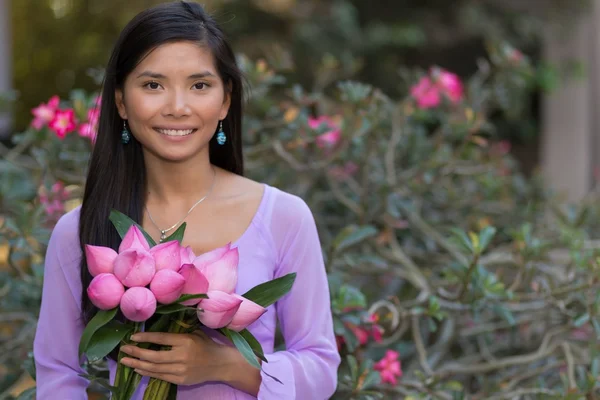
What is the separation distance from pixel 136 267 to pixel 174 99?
13.9 inches

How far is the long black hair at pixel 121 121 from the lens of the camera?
1.50m

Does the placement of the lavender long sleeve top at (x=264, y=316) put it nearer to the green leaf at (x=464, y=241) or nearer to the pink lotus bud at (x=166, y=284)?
the pink lotus bud at (x=166, y=284)

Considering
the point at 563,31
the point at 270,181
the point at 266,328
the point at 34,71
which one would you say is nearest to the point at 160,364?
the point at 266,328

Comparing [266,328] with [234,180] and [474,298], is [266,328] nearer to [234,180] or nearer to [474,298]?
[234,180]

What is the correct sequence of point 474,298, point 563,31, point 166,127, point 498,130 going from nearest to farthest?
point 166,127
point 474,298
point 563,31
point 498,130

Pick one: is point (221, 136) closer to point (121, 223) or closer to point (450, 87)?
point (121, 223)

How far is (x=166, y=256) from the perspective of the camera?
4.12 feet

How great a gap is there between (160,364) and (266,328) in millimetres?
275

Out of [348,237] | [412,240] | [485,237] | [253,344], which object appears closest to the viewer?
[253,344]

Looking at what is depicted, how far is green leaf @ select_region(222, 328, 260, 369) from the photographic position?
1.28 m

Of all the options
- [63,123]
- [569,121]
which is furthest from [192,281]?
[569,121]

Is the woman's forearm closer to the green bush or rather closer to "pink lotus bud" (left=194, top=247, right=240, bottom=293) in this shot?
"pink lotus bud" (left=194, top=247, right=240, bottom=293)

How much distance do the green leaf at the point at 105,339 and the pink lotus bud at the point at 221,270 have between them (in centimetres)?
15

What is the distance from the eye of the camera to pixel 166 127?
1.51 metres
